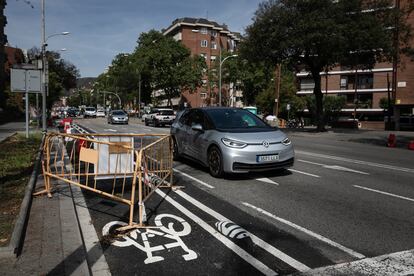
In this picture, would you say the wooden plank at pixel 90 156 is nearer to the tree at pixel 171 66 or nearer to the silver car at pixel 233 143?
the silver car at pixel 233 143

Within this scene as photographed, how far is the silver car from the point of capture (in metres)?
8.33

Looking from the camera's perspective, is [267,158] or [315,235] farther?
[267,158]

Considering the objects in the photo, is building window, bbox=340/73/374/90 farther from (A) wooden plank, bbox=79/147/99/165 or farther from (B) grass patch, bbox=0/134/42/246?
(A) wooden plank, bbox=79/147/99/165

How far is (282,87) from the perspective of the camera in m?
61.2

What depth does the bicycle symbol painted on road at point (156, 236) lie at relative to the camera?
14.6 feet

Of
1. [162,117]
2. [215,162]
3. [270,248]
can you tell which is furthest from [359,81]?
[270,248]

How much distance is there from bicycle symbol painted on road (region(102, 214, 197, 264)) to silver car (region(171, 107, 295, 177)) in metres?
2.85

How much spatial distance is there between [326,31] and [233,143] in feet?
57.3

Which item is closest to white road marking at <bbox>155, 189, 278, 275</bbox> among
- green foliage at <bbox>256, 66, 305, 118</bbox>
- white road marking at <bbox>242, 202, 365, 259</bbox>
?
white road marking at <bbox>242, 202, 365, 259</bbox>

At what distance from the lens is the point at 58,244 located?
4.57 meters

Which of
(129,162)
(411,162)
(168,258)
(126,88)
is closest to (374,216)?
(168,258)

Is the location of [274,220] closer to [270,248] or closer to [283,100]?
[270,248]

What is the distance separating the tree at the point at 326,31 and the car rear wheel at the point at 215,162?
1671 cm

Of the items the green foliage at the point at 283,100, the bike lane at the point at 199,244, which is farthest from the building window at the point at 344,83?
the bike lane at the point at 199,244
